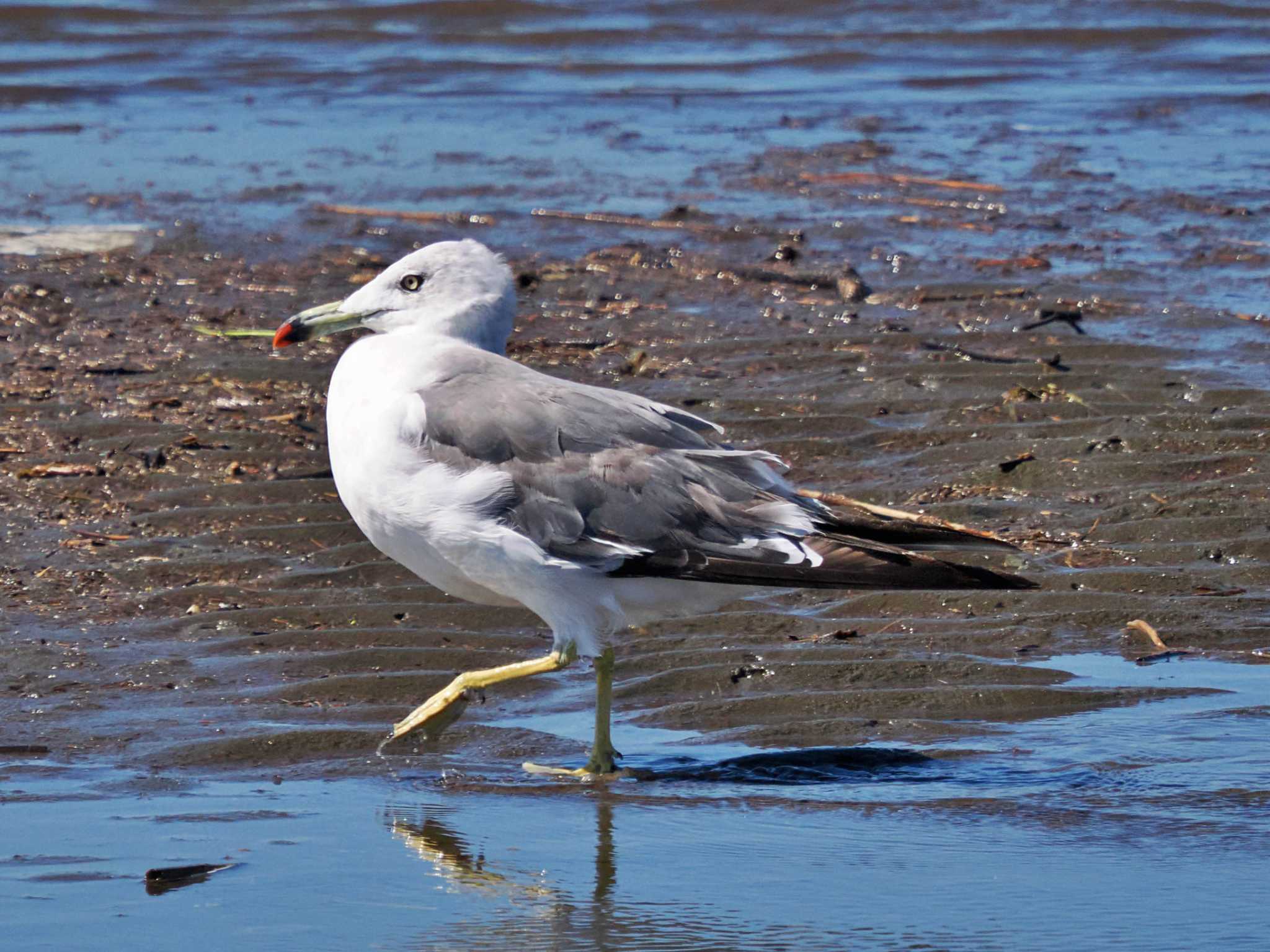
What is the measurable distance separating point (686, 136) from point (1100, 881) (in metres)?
10.4

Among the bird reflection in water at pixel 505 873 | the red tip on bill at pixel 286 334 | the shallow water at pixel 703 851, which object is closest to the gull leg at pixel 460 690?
the shallow water at pixel 703 851

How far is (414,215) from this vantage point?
37.1 ft

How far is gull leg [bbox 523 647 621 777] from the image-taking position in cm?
468

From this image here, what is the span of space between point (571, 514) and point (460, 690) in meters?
0.53

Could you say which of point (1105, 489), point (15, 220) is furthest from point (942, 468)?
point (15, 220)

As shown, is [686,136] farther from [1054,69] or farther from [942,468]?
[942,468]

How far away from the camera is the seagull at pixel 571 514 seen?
4.71 m

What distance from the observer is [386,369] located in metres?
5.04

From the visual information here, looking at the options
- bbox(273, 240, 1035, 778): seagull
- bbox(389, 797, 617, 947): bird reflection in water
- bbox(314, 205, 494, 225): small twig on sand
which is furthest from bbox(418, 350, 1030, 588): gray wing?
bbox(314, 205, 494, 225): small twig on sand

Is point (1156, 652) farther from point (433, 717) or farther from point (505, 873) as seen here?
point (505, 873)

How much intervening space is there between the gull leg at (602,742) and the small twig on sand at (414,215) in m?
6.54

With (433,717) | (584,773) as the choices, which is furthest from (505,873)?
(433,717)

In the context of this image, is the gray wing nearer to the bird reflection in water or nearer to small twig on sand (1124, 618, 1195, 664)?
the bird reflection in water

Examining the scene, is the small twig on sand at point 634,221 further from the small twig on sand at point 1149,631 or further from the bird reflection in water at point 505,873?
the bird reflection in water at point 505,873
